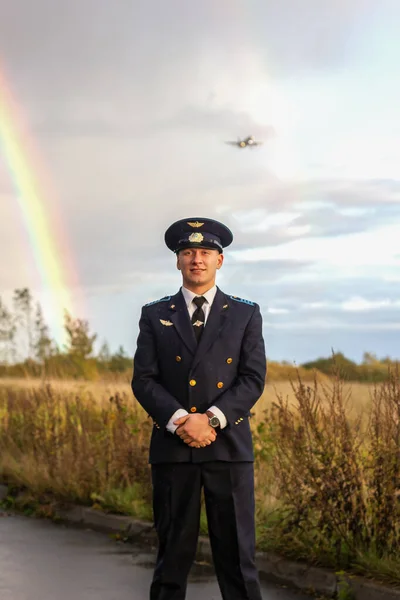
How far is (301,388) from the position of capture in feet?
22.8

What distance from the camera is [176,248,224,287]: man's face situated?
5.10m

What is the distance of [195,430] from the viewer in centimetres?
480

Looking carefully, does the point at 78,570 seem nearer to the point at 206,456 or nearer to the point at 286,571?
the point at 286,571

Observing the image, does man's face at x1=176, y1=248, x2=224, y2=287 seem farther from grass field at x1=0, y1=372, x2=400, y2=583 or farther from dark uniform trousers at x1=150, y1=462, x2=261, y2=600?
grass field at x1=0, y1=372, x2=400, y2=583

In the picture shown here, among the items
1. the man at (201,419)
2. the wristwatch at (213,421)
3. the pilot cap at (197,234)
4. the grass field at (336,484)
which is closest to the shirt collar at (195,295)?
the man at (201,419)

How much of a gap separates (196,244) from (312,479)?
8.42ft

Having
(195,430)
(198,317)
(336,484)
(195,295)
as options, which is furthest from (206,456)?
(336,484)

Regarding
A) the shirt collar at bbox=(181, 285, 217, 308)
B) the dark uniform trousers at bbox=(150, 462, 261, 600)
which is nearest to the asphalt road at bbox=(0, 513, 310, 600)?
the dark uniform trousers at bbox=(150, 462, 261, 600)

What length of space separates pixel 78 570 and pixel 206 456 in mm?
3215

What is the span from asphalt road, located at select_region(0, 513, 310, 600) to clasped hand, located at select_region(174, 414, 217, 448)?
2.23m

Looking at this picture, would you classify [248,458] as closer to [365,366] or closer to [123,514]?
[123,514]

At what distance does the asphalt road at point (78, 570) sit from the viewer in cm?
677

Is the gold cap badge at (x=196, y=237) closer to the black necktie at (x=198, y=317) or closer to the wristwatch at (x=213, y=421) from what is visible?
the black necktie at (x=198, y=317)

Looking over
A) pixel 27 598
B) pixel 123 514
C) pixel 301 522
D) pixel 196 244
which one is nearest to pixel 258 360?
pixel 196 244
